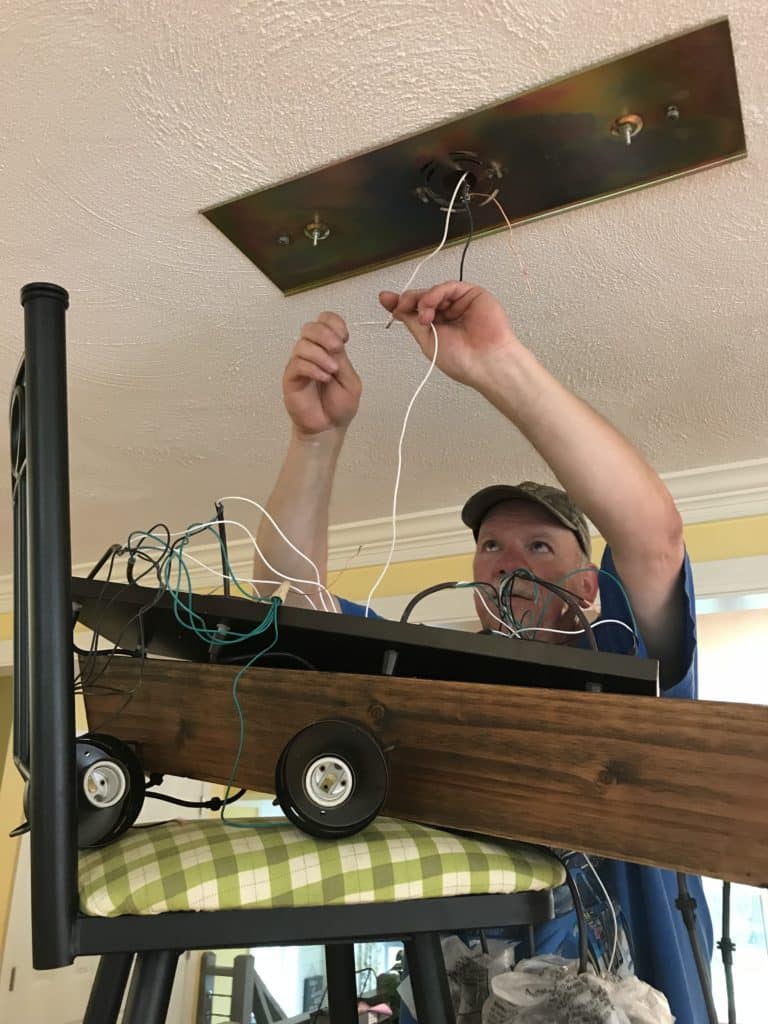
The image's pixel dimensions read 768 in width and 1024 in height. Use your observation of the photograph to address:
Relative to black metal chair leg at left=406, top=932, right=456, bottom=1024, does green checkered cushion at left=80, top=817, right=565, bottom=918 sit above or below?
above

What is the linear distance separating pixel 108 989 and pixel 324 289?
3.10 ft

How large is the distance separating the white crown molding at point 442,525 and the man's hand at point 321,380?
55 centimetres

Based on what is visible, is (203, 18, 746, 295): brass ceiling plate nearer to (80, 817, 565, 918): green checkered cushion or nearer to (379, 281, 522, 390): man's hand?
(379, 281, 522, 390): man's hand

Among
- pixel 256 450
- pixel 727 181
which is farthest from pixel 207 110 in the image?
pixel 256 450

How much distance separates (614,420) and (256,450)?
77cm

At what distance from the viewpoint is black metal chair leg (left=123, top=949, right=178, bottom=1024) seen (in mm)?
490

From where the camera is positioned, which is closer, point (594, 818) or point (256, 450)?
point (594, 818)

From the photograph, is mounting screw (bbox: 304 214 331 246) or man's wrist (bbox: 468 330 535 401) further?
mounting screw (bbox: 304 214 331 246)

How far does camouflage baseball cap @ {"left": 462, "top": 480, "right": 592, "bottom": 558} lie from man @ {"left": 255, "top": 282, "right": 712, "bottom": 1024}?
23 cm

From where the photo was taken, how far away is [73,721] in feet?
1.44

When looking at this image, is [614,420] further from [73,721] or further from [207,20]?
[73,721]

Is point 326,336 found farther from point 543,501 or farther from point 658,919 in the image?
point 658,919

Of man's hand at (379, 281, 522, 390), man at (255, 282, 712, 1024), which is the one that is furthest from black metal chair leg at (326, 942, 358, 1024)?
man's hand at (379, 281, 522, 390)

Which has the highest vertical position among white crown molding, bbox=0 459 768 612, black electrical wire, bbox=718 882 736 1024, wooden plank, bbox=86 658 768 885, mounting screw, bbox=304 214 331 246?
mounting screw, bbox=304 214 331 246
